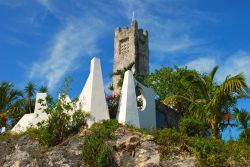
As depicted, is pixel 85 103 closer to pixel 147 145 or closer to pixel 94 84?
pixel 94 84

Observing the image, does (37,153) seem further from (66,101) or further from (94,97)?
(94,97)

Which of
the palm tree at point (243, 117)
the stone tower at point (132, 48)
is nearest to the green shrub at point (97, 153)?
the palm tree at point (243, 117)

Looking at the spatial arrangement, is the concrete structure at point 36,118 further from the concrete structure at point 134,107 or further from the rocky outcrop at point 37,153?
the concrete structure at point 134,107

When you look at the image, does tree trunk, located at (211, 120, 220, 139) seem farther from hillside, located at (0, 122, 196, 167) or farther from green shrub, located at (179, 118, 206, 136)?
hillside, located at (0, 122, 196, 167)

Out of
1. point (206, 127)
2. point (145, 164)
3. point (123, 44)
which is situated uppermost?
point (123, 44)

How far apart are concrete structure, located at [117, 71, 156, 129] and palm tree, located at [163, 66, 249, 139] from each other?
1.21 meters

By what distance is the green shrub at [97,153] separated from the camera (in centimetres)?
2065

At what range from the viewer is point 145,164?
20719 mm

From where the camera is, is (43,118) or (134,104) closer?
(134,104)

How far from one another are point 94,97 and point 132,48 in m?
34.2

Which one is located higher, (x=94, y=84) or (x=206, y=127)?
(x=94, y=84)

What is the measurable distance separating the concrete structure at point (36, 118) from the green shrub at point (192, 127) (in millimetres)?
7818

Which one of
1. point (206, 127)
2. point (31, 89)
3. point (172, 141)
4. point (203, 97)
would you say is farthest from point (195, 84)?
point (31, 89)

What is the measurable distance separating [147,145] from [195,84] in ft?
18.2
